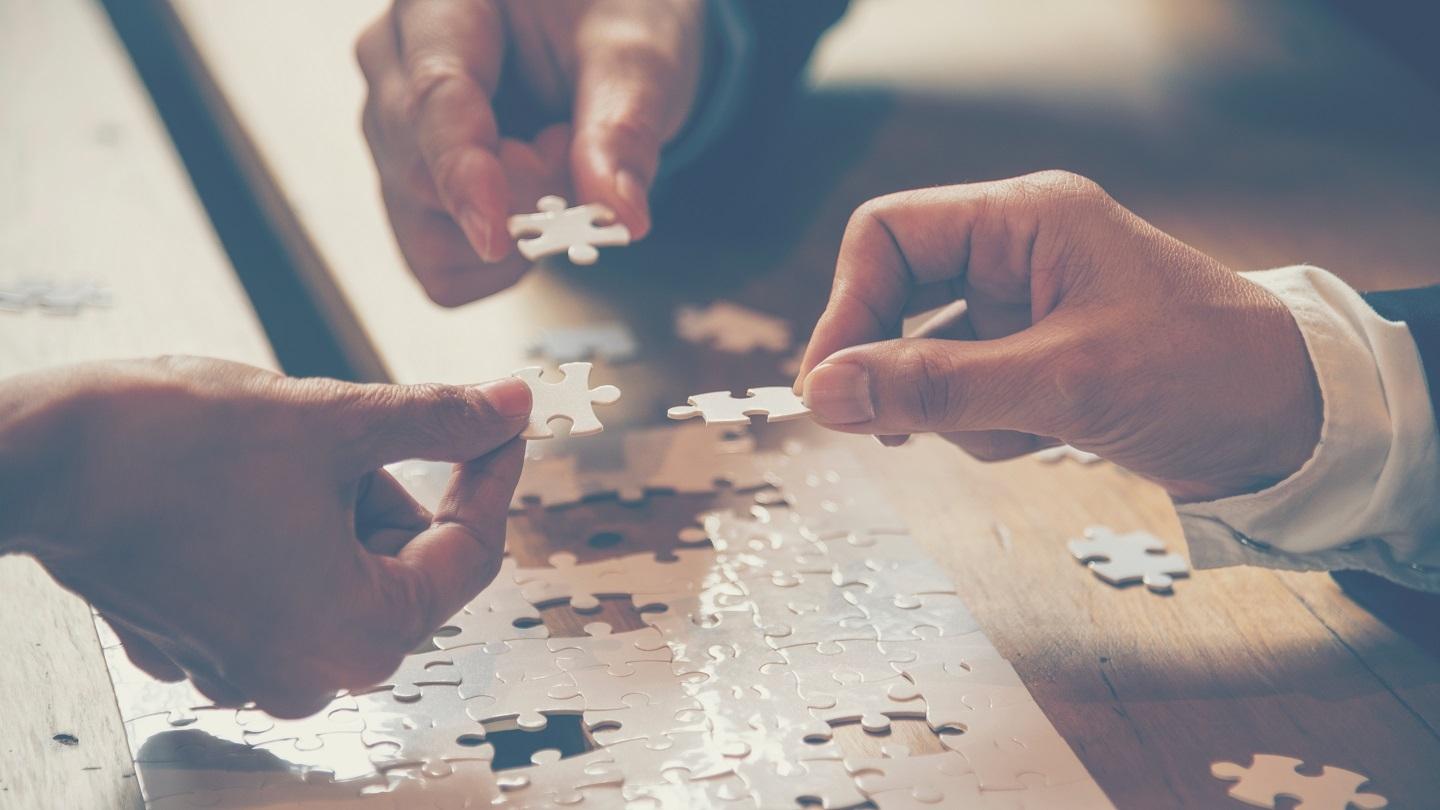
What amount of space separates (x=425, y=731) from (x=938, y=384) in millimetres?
623

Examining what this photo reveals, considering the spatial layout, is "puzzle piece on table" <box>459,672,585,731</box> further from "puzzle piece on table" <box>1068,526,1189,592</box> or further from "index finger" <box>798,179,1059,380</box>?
"puzzle piece on table" <box>1068,526,1189,592</box>

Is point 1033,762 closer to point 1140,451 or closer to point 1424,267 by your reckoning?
point 1140,451

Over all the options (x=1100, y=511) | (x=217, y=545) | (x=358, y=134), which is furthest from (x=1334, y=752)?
(x=358, y=134)

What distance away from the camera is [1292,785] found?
120 centimetres

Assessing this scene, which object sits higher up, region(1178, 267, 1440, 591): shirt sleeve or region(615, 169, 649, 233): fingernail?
region(615, 169, 649, 233): fingernail

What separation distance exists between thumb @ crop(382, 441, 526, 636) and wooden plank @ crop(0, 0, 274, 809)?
32 cm

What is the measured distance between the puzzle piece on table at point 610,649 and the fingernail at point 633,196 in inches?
25.3

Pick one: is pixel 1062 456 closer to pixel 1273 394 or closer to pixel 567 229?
pixel 1273 394

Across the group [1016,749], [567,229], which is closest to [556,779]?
[1016,749]

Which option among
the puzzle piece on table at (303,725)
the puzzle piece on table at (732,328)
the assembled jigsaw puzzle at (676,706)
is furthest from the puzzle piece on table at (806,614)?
the puzzle piece on table at (732,328)

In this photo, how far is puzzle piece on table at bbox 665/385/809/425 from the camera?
1.37m

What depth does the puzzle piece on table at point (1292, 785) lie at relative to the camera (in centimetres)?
118

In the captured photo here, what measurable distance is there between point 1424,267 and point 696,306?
1.18 metres

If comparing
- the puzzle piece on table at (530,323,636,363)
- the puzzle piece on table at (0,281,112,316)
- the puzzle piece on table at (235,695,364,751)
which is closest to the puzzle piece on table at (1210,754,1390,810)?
the puzzle piece on table at (235,695,364,751)
